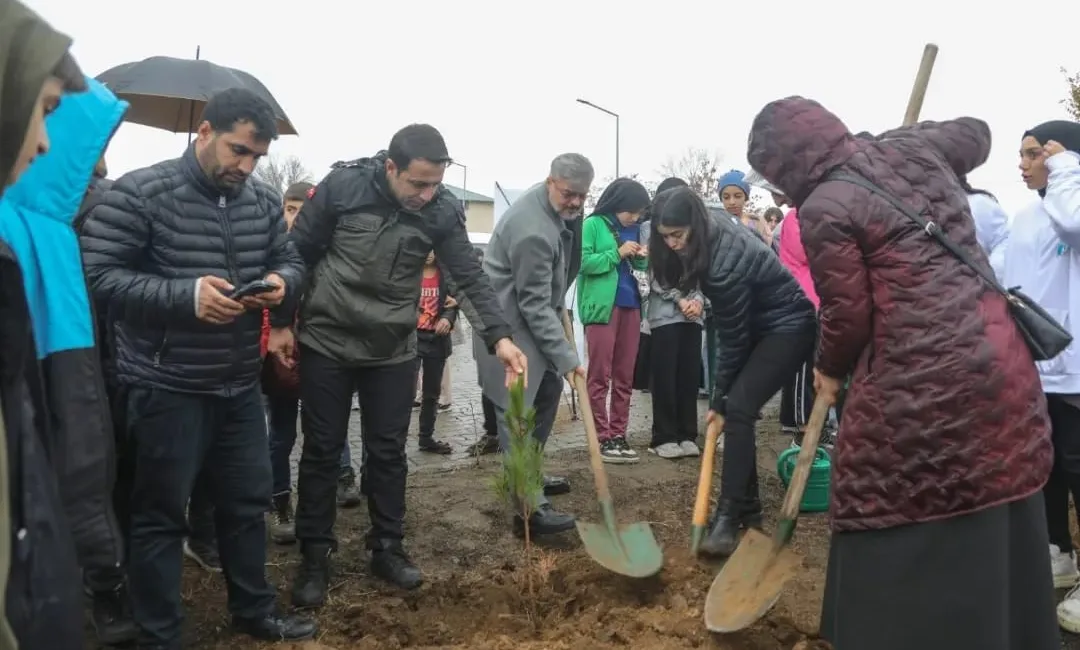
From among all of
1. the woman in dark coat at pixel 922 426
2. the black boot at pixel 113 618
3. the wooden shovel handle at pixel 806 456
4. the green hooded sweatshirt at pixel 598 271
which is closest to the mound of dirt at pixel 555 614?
the wooden shovel handle at pixel 806 456

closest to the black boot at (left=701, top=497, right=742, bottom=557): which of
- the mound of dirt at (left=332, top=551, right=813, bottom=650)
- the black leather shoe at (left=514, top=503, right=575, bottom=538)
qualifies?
the mound of dirt at (left=332, top=551, right=813, bottom=650)

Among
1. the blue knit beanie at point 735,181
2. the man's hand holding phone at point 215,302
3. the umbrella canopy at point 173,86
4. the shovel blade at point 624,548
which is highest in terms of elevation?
the umbrella canopy at point 173,86

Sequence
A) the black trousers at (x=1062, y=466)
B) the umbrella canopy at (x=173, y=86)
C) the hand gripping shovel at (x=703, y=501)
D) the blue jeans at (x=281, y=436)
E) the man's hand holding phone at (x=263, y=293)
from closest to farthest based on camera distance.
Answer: the man's hand holding phone at (x=263, y=293)
the black trousers at (x=1062, y=466)
the hand gripping shovel at (x=703, y=501)
the blue jeans at (x=281, y=436)
the umbrella canopy at (x=173, y=86)

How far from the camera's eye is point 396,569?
386 cm

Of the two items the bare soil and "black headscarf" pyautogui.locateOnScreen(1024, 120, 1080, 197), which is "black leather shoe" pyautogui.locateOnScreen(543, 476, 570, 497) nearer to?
the bare soil

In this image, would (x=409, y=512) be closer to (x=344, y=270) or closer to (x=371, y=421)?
(x=371, y=421)

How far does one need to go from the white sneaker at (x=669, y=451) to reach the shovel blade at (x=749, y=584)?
290cm

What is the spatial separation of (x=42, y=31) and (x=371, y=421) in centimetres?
263

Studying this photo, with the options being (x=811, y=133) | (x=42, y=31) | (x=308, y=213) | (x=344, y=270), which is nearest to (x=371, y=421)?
(x=344, y=270)

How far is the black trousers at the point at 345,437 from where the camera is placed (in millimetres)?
3721

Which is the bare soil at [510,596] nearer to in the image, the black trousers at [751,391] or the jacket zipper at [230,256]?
the black trousers at [751,391]

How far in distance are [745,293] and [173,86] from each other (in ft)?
12.7

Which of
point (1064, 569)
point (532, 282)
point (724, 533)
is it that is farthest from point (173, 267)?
point (1064, 569)

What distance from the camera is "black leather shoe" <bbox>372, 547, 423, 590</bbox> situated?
3836 mm
